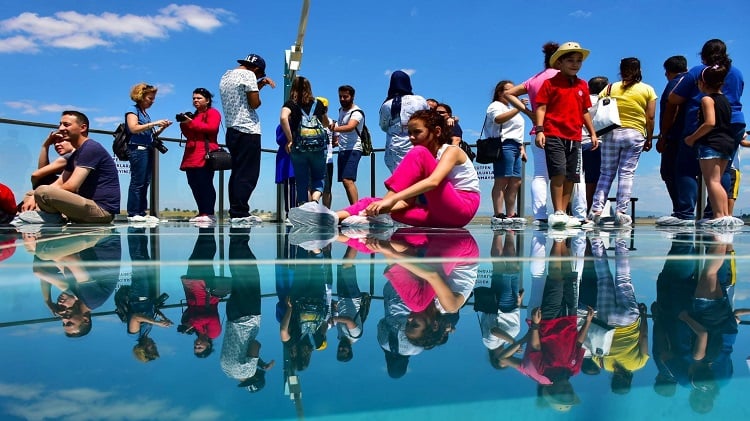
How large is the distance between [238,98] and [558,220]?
319 centimetres

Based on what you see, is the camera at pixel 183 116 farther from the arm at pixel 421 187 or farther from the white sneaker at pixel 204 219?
the arm at pixel 421 187

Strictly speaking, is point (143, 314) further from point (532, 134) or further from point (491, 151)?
point (491, 151)

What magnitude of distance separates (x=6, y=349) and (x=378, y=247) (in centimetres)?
186

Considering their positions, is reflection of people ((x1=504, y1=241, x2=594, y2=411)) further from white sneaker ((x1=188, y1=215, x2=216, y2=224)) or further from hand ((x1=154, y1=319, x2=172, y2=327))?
white sneaker ((x1=188, y1=215, x2=216, y2=224))

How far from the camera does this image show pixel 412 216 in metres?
4.49

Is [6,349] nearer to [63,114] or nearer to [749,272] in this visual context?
[749,272]

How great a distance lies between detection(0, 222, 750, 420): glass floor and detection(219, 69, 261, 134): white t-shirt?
402 centimetres

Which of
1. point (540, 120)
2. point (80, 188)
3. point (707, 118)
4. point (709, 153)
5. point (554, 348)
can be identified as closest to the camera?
point (554, 348)

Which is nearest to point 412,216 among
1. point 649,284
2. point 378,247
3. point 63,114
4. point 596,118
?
point 378,247

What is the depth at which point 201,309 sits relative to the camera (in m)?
1.23

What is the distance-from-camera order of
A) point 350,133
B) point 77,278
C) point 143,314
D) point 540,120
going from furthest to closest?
1. point 350,133
2. point 540,120
3. point 77,278
4. point 143,314

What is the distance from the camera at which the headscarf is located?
583 cm

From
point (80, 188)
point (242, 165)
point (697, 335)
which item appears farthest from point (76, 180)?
point (697, 335)

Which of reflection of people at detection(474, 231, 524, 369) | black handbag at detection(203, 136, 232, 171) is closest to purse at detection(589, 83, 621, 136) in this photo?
black handbag at detection(203, 136, 232, 171)
